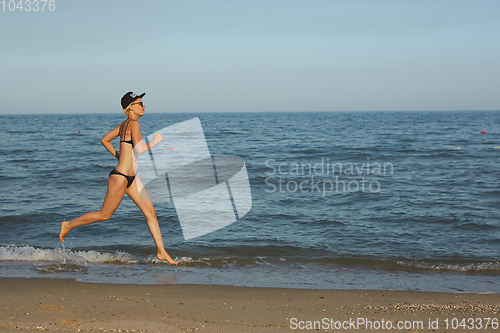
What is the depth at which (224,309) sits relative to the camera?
579 centimetres

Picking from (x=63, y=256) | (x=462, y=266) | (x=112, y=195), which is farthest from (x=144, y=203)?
(x=462, y=266)

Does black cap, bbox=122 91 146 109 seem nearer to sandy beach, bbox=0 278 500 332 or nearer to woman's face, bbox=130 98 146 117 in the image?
woman's face, bbox=130 98 146 117

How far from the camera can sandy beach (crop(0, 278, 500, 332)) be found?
16.8 ft

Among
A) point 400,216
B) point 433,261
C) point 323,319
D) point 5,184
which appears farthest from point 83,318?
point 5,184

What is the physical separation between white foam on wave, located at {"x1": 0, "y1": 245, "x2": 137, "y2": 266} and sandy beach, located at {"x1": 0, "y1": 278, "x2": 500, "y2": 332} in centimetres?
143

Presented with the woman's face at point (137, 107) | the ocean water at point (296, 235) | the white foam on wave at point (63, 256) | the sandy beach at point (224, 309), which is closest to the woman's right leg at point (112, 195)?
the woman's face at point (137, 107)

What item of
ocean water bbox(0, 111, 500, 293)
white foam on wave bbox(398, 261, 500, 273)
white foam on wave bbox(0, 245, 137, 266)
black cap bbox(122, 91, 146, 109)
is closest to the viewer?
black cap bbox(122, 91, 146, 109)

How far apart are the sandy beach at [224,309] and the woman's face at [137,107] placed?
255cm

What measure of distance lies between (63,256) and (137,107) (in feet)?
17.1

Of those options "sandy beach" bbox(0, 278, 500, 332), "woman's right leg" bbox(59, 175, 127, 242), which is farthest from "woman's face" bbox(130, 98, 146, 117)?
"sandy beach" bbox(0, 278, 500, 332)

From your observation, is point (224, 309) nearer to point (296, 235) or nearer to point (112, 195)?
point (112, 195)

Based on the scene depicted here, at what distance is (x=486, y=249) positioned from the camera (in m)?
9.36

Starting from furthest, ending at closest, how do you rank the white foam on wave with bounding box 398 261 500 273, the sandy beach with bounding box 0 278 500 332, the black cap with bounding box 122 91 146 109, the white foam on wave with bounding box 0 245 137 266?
the white foam on wave with bounding box 0 245 137 266 < the white foam on wave with bounding box 398 261 500 273 < the sandy beach with bounding box 0 278 500 332 < the black cap with bounding box 122 91 146 109

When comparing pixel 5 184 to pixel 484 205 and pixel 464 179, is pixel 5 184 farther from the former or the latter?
pixel 464 179
